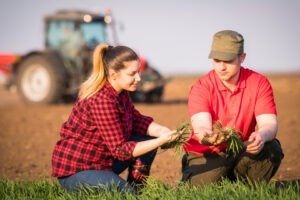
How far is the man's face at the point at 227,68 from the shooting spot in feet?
14.5

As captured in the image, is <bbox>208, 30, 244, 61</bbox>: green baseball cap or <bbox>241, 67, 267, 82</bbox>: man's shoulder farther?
<bbox>241, 67, 267, 82</bbox>: man's shoulder

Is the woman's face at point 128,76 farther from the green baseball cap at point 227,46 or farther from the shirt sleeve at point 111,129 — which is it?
the green baseball cap at point 227,46

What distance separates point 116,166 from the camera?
15.4 ft

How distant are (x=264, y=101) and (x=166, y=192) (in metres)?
0.99

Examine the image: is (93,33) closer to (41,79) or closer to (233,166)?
(41,79)

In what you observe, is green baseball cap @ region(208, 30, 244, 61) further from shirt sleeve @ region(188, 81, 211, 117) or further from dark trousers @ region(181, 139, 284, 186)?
dark trousers @ region(181, 139, 284, 186)

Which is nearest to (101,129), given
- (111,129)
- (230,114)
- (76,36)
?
(111,129)

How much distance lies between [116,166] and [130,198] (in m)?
0.68

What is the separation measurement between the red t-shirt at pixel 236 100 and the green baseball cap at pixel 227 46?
231 mm

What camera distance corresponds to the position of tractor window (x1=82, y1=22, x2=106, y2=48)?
13.6 meters

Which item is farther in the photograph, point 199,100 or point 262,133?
point 199,100

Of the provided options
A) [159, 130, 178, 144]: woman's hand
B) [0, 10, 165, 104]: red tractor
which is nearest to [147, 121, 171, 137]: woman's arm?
[159, 130, 178, 144]: woman's hand

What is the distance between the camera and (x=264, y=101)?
4449mm

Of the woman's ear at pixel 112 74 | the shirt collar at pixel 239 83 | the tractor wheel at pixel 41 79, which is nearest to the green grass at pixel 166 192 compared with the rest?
the shirt collar at pixel 239 83
